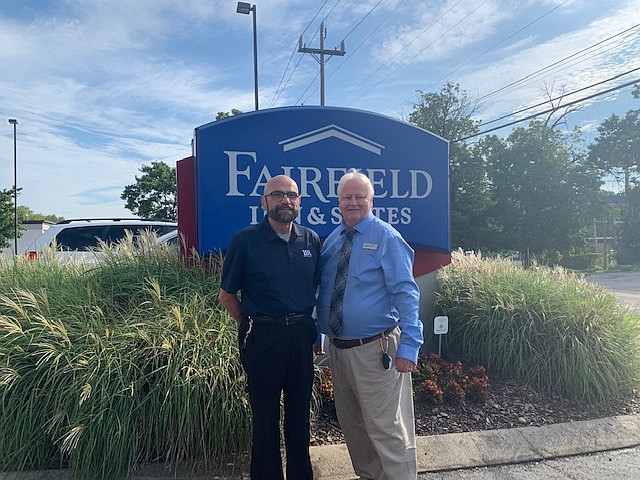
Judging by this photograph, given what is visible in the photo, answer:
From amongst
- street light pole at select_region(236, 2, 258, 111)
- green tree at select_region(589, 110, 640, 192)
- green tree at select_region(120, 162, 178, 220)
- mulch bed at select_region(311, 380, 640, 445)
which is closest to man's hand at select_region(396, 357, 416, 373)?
mulch bed at select_region(311, 380, 640, 445)

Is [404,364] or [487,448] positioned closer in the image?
[404,364]

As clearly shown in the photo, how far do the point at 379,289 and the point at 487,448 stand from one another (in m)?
1.74

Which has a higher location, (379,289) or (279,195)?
(279,195)

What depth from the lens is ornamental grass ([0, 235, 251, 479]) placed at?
2992 mm

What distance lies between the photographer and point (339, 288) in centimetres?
282

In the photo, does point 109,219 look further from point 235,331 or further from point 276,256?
point 276,256

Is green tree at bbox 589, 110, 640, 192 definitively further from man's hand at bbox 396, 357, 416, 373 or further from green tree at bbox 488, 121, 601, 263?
man's hand at bbox 396, 357, 416, 373

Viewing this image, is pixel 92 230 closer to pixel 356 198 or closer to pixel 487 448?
pixel 356 198

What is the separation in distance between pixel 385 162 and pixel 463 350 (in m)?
2.24

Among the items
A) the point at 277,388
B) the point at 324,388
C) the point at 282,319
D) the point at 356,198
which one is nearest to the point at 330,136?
the point at 356,198

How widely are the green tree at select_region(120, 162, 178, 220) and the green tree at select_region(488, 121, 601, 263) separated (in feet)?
46.7

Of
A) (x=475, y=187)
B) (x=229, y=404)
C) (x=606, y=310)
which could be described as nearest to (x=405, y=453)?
(x=229, y=404)

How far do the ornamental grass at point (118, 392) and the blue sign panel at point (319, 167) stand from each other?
1.45 meters

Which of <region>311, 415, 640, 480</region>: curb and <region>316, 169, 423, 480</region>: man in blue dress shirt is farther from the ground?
<region>316, 169, 423, 480</region>: man in blue dress shirt
